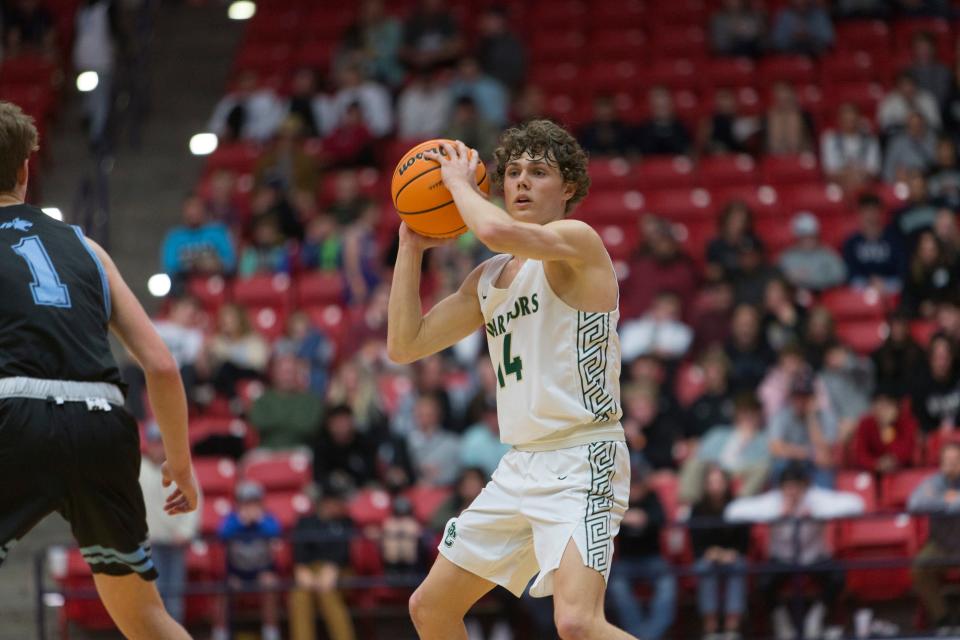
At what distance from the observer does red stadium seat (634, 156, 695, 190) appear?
536 inches

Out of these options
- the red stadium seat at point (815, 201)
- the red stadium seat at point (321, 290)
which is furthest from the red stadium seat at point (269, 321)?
the red stadium seat at point (815, 201)

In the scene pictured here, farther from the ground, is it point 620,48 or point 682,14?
point 682,14

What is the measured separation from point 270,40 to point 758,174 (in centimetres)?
602

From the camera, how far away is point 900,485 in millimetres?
10227

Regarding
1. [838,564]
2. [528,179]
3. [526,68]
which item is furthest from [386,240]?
[528,179]

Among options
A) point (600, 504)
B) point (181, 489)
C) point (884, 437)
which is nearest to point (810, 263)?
point (884, 437)

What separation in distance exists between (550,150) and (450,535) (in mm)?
1358

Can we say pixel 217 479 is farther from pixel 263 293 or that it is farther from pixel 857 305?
pixel 857 305

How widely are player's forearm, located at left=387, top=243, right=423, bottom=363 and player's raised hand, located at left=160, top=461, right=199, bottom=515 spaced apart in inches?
31.8

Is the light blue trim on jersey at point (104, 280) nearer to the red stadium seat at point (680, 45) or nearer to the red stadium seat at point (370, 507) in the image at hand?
the red stadium seat at point (370, 507)

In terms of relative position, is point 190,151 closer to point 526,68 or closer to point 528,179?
point 526,68

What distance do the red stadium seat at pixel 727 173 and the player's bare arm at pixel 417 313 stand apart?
29.1 feet

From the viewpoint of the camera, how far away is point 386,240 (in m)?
13.2

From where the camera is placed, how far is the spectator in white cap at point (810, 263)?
12250mm
